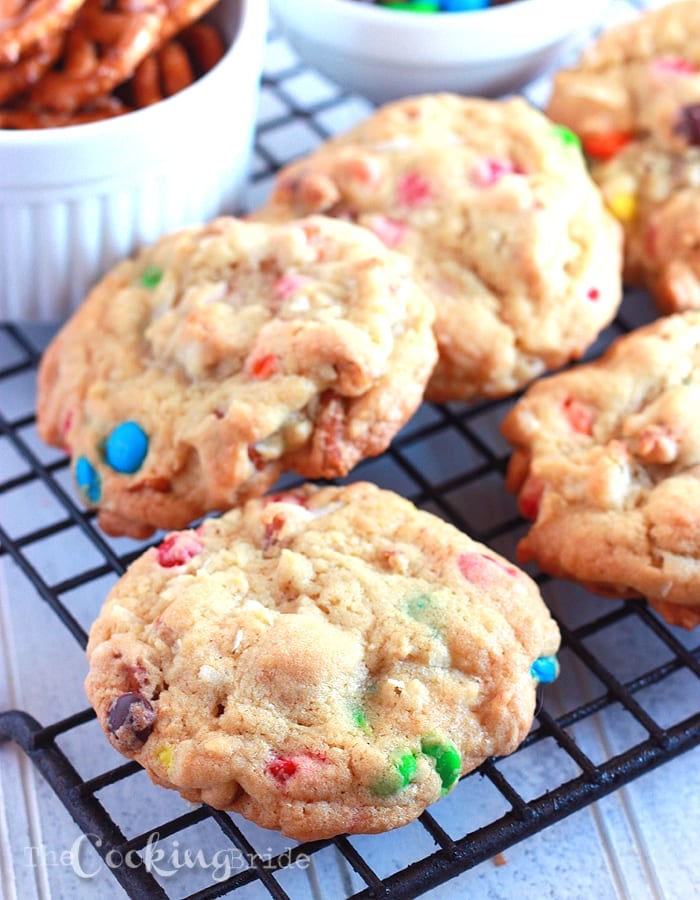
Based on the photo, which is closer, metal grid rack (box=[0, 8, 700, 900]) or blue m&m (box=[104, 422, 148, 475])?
metal grid rack (box=[0, 8, 700, 900])

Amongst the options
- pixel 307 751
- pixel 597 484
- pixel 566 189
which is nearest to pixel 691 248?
pixel 566 189

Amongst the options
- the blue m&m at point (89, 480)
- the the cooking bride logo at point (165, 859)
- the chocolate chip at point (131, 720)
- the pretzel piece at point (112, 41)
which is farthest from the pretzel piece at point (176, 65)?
the the cooking bride logo at point (165, 859)

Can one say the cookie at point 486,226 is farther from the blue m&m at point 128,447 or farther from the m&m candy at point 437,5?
the blue m&m at point 128,447

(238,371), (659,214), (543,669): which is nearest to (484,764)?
(543,669)

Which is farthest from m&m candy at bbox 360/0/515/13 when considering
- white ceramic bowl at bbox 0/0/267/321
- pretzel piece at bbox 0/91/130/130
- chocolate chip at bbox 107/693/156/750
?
chocolate chip at bbox 107/693/156/750

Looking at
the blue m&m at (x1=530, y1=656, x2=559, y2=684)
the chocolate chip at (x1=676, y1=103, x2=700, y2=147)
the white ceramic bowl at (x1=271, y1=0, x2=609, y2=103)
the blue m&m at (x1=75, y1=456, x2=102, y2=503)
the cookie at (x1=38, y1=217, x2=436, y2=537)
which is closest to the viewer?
the blue m&m at (x1=530, y1=656, x2=559, y2=684)

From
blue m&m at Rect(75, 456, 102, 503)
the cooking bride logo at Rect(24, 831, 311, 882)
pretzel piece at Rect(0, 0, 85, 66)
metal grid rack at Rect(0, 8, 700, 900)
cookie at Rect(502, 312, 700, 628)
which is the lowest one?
the cooking bride logo at Rect(24, 831, 311, 882)

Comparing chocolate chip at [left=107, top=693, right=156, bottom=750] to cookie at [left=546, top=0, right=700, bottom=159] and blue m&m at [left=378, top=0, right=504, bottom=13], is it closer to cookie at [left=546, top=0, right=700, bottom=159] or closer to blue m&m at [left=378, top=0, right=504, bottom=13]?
cookie at [left=546, top=0, right=700, bottom=159]

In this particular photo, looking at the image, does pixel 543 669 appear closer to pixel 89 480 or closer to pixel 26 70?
pixel 89 480
